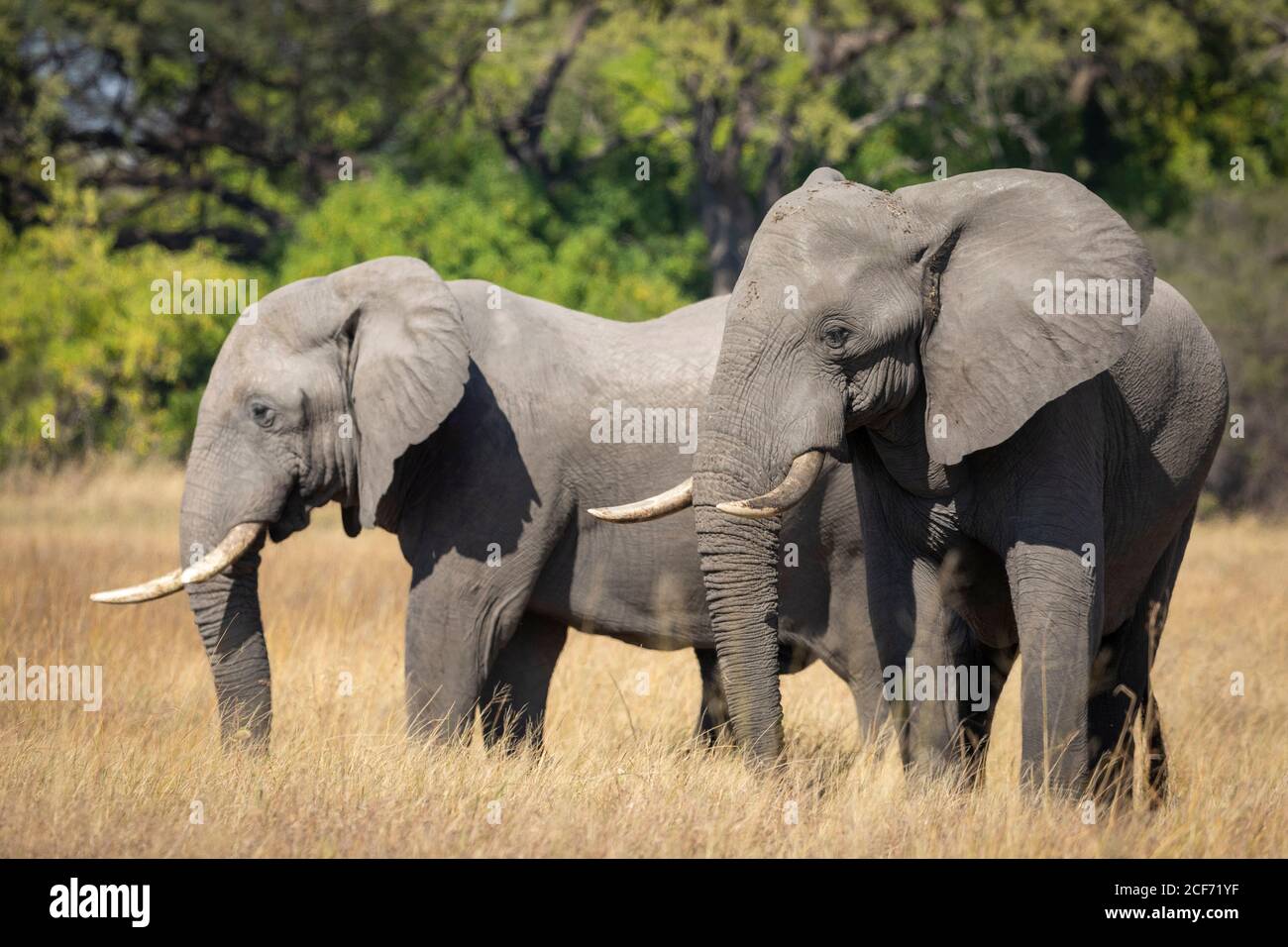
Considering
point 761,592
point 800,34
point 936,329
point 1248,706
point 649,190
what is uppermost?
point 800,34

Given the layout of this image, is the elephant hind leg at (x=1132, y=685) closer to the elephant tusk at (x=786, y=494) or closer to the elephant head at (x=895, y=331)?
the elephant head at (x=895, y=331)

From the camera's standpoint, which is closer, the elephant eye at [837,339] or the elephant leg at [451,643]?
the elephant eye at [837,339]

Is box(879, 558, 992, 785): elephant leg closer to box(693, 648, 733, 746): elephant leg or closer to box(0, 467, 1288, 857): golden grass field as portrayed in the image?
box(0, 467, 1288, 857): golden grass field

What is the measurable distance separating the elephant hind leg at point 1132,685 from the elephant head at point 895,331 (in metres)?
1.42

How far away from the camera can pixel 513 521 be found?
6.81m

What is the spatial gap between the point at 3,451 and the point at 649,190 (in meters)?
10.6

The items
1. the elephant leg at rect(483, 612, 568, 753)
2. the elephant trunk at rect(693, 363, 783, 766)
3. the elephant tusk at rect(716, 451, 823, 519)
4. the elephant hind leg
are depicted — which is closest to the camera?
the elephant tusk at rect(716, 451, 823, 519)

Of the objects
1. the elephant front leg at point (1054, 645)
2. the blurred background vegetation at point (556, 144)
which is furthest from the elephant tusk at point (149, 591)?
the blurred background vegetation at point (556, 144)

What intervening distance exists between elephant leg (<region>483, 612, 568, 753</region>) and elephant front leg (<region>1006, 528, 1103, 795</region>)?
7.91 feet

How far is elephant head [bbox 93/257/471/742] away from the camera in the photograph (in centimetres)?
668

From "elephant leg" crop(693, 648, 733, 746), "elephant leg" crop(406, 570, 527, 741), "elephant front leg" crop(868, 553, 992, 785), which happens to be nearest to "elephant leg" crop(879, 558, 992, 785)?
"elephant front leg" crop(868, 553, 992, 785)

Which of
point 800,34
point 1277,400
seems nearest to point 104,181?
point 800,34

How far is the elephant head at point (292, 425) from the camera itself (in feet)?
21.9
